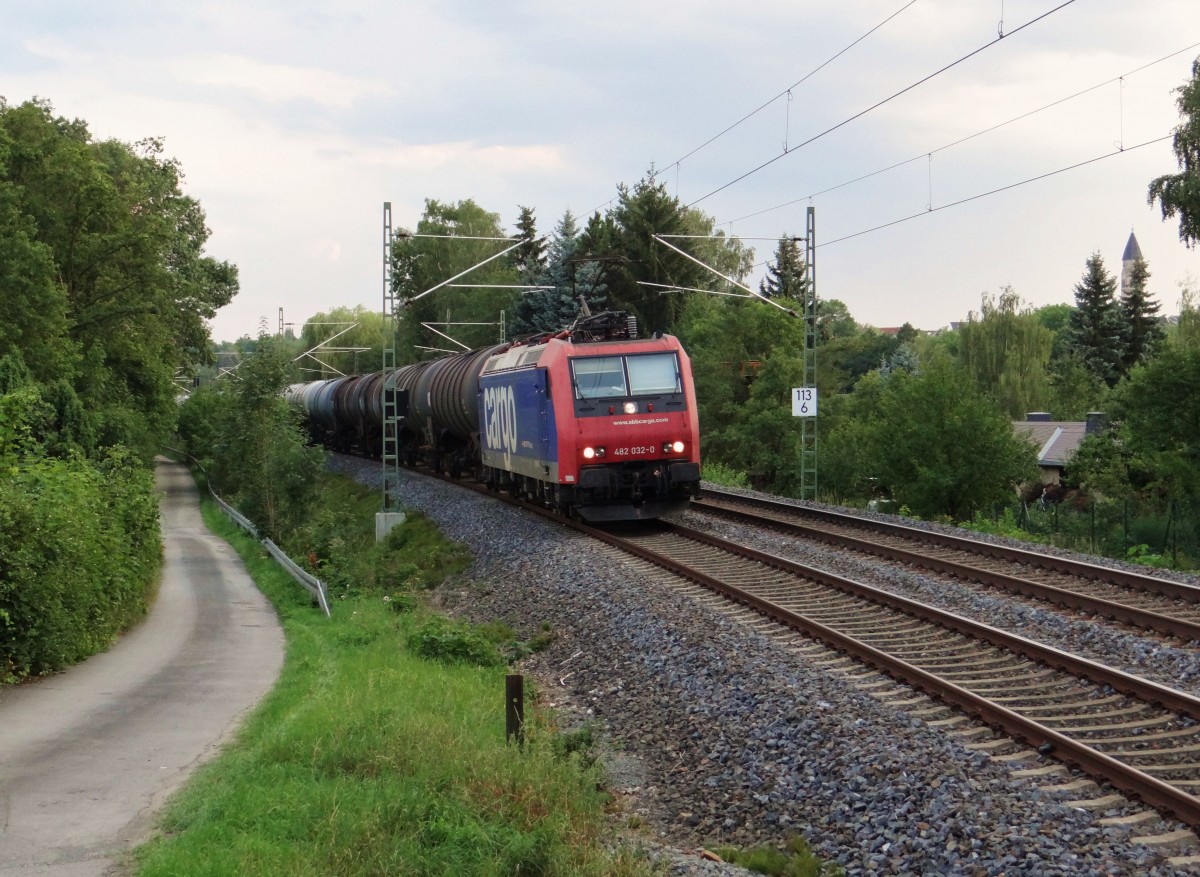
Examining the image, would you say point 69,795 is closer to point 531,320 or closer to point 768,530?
point 768,530

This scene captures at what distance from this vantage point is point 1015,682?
10.6m

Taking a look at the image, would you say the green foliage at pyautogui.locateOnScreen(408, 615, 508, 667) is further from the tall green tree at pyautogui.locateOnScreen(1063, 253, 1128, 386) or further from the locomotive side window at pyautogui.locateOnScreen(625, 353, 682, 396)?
the tall green tree at pyautogui.locateOnScreen(1063, 253, 1128, 386)

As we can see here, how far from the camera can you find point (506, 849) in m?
7.32

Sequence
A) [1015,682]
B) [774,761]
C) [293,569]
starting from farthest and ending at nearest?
[293,569]
[1015,682]
[774,761]

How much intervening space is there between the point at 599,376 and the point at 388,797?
13411mm

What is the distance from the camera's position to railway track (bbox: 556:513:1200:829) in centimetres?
811

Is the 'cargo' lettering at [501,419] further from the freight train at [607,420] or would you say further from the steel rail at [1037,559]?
the steel rail at [1037,559]

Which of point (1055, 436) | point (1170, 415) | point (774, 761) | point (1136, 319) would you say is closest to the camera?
point (774, 761)

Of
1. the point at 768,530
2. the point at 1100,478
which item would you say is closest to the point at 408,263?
the point at 1100,478

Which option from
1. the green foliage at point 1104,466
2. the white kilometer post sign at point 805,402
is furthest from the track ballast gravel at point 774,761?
the green foliage at point 1104,466

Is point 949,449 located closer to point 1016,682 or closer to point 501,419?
point 501,419

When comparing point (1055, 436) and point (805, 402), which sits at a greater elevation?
point (805, 402)

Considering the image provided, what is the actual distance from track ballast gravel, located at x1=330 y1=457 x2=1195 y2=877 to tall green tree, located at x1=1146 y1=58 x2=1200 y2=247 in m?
21.9

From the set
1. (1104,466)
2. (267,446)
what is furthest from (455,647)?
(1104,466)
